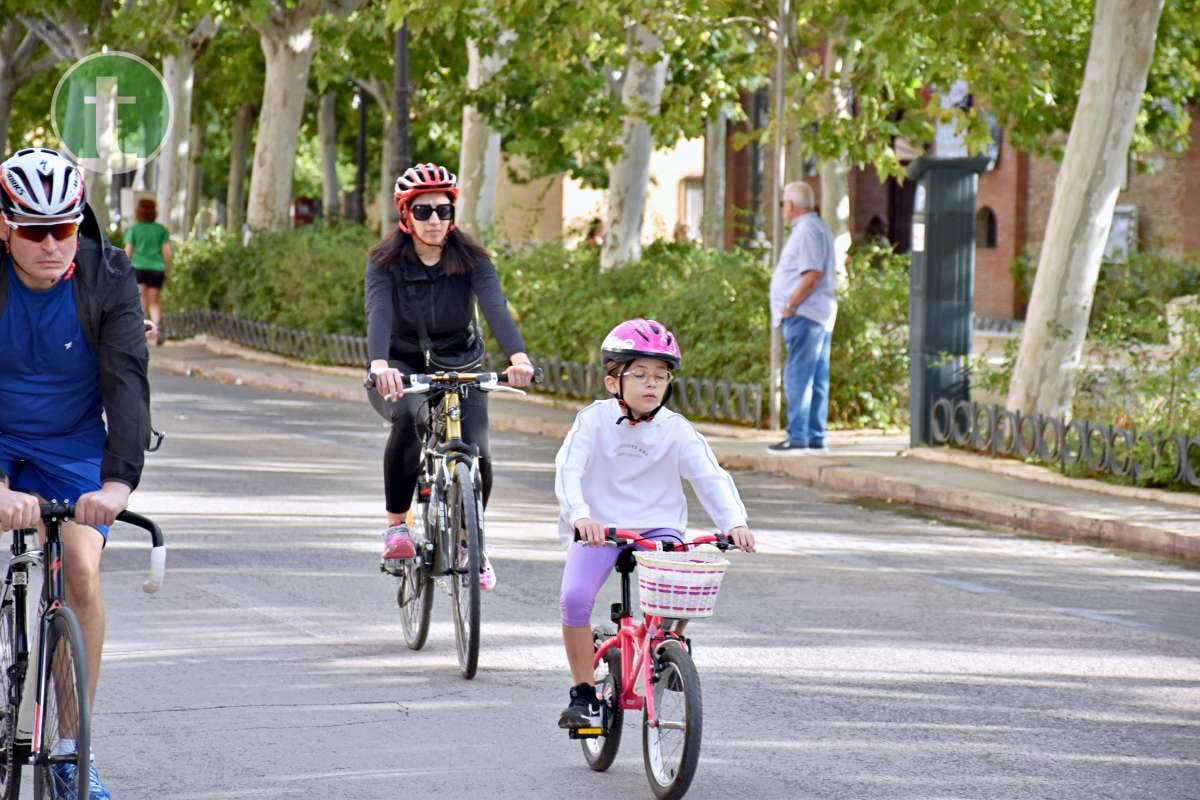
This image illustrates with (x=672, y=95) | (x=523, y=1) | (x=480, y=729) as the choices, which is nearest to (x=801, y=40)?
(x=672, y=95)

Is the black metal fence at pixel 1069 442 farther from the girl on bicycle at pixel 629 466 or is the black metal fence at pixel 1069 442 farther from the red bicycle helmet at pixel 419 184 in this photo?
the girl on bicycle at pixel 629 466

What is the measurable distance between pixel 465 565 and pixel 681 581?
2.54 meters

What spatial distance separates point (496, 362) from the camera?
23.0 metres

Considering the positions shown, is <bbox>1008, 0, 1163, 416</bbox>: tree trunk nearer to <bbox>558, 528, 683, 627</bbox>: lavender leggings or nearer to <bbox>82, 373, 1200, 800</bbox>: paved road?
<bbox>82, 373, 1200, 800</bbox>: paved road

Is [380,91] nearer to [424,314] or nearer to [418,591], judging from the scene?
[424,314]

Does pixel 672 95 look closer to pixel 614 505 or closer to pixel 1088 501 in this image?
pixel 1088 501

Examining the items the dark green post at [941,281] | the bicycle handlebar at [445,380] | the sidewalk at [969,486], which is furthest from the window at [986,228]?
the bicycle handlebar at [445,380]

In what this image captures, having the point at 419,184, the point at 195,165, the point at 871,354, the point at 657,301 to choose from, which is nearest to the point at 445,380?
the point at 419,184

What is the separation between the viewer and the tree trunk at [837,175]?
69.2 feet

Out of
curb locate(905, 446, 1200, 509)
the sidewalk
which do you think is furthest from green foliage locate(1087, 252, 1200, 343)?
curb locate(905, 446, 1200, 509)

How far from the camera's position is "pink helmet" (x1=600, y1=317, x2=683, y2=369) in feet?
20.5

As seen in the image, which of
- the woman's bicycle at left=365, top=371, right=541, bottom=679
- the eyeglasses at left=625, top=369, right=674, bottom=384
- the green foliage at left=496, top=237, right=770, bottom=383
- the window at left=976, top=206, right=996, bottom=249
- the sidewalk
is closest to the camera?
the eyeglasses at left=625, top=369, right=674, bottom=384

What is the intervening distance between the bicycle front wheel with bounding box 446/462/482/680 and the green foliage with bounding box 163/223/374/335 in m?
18.3

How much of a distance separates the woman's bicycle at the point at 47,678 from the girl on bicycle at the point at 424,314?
317 centimetres
